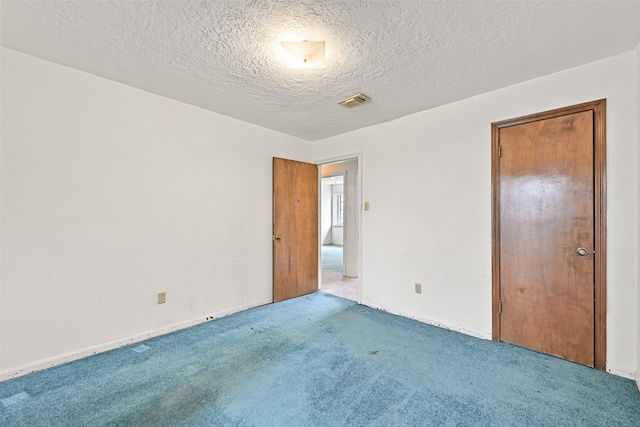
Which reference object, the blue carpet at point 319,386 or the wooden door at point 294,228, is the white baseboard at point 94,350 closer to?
the blue carpet at point 319,386

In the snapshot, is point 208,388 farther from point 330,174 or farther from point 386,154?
point 330,174

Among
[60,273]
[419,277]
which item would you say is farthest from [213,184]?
[419,277]

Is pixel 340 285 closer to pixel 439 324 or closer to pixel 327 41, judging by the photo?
pixel 439 324

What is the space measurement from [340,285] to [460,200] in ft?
8.61

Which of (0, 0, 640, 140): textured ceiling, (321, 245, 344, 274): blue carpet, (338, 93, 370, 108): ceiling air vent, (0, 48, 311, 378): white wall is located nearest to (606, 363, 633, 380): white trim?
(0, 0, 640, 140): textured ceiling

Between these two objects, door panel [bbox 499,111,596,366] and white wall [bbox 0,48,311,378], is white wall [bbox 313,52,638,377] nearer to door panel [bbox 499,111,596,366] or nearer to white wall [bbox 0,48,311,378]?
door panel [bbox 499,111,596,366]

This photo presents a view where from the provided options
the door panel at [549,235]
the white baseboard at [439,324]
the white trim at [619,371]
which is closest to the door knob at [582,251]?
the door panel at [549,235]

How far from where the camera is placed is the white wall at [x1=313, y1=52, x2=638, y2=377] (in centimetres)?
199

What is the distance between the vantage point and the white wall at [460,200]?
78.2 inches

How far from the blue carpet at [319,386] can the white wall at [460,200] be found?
0.42 m

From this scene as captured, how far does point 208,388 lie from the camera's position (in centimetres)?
186

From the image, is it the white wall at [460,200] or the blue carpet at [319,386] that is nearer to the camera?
the blue carpet at [319,386]

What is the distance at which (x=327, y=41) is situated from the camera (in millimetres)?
1851

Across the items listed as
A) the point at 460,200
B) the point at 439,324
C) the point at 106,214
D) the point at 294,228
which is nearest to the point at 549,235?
the point at 460,200
